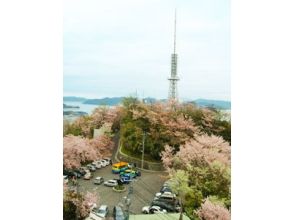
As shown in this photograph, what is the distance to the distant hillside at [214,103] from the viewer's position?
2.47 m

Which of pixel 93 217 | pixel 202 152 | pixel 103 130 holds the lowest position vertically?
pixel 93 217

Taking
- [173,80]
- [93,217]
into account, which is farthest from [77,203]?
[173,80]

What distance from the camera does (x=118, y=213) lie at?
2367mm

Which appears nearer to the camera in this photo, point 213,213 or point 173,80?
point 213,213

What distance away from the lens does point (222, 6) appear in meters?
2.46

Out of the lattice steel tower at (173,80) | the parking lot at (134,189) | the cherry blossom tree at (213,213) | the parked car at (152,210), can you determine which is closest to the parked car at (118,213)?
the parking lot at (134,189)

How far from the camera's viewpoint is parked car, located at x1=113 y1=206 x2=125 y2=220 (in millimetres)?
2361

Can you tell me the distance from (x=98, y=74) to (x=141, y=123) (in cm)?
40

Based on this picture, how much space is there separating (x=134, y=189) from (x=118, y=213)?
0.56ft

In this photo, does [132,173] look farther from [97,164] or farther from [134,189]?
[97,164]

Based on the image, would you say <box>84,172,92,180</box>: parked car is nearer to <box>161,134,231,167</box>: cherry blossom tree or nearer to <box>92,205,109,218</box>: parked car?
<box>92,205,109,218</box>: parked car

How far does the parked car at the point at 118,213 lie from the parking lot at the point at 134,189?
0.02 m

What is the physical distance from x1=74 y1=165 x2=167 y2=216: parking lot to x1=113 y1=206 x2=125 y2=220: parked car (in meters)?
0.02
